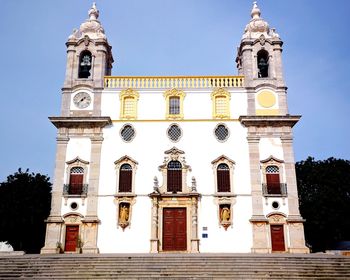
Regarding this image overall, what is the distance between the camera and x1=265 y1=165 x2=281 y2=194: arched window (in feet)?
78.3

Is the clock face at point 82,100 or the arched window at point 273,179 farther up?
the clock face at point 82,100

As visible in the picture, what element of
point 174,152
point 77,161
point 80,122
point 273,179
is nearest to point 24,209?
point 77,161

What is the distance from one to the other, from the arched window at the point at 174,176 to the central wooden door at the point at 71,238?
19.5 ft

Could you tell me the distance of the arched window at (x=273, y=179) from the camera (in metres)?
23.9

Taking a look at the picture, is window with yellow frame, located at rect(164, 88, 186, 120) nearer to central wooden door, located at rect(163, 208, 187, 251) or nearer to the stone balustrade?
the stone balustrade

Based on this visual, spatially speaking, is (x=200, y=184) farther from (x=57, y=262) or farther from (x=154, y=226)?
(x=57, y=262)

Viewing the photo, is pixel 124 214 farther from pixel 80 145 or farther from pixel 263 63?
pixel 263 63

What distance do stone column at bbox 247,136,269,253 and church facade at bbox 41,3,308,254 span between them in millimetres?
58

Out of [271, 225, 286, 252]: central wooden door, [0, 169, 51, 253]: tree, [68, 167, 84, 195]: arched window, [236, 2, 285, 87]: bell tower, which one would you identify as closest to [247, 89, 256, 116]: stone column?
[236, 2, 285, 87]: bell tower

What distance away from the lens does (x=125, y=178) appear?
24.4m

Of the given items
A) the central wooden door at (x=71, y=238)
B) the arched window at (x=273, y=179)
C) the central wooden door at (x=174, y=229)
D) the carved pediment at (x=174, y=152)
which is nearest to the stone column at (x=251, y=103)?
the arched window at (x=273, y=179)

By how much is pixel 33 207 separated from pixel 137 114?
10971 mm

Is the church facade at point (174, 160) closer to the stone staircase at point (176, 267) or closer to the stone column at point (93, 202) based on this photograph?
the stone column at point (93, 202)

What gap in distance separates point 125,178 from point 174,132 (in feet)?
13.9
